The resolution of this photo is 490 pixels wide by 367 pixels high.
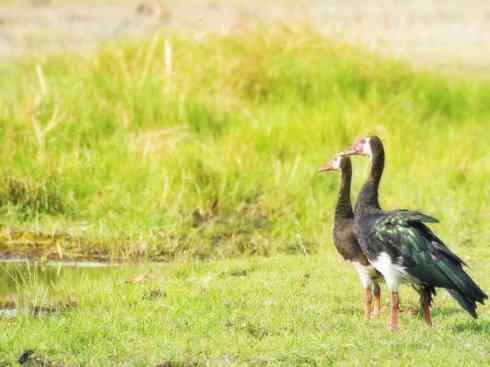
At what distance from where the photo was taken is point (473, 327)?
669 cm

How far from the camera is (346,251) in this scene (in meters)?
7.09

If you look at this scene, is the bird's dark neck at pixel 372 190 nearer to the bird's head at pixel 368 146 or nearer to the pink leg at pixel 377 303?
the bird's head at pixel 368 146

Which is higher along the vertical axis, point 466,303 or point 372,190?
point 372,190

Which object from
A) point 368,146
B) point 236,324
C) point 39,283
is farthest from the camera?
point 39,283

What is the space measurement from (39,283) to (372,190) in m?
2.36

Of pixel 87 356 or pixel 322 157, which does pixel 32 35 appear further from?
pixel 87 356

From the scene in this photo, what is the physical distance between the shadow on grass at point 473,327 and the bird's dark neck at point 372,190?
2.79 feet

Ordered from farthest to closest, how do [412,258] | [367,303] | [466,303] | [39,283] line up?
[39,283], [367,303], [412,258], [466,303]

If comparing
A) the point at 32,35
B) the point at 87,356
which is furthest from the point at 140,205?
the point at 32,35

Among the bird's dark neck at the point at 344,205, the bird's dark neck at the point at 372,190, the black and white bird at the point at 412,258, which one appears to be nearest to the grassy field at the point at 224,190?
the black and white bird at the point at 412,258

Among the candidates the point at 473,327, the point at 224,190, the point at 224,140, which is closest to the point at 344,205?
the point at 473,327

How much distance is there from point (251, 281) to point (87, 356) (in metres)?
2.01

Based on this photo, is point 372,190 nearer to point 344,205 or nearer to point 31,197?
point 344,205

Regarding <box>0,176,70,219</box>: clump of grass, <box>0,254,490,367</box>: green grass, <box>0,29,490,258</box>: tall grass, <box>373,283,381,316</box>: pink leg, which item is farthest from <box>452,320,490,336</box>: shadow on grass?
<box>0,176,70,219</box>: clump of grass
